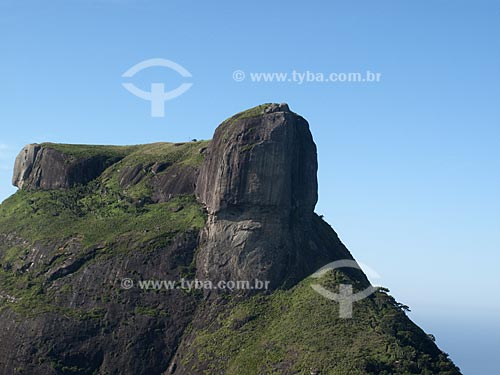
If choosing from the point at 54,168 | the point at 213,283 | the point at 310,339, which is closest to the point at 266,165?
the point at 213,283

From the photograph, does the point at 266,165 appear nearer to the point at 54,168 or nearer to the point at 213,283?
the point at 213,283

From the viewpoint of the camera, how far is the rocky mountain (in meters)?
109

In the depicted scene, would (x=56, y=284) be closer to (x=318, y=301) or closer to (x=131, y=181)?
(x=131, y=181)

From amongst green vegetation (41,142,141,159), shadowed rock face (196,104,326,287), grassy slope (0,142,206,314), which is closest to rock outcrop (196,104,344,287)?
shadowed rock face (196,104,326,287)

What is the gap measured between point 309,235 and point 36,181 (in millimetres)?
68049

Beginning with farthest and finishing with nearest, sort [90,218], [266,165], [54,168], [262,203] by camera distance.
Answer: [54,168], [90,218], [266,165], [262,203]

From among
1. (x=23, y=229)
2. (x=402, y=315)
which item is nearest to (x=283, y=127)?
(x=402, y=315)

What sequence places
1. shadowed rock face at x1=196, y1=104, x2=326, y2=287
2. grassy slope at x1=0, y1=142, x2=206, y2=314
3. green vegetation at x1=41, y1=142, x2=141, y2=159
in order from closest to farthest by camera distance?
shadowed rock face at x1=196, y1=104, x2=326, y2=287 < grassy slope at x1=0, y1=142, x2=206, y2=314 < green vegetation at x1=41, y1=142, x2=141, y2=159

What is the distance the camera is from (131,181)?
154 meters

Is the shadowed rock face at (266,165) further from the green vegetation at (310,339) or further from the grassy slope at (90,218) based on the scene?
the green vegetation at (310,339)

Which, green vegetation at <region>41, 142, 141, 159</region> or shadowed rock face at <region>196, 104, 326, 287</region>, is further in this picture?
green vegetation at <region>41, 142, 141, 159</region>

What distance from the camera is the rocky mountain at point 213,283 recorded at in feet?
358

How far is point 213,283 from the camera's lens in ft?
408

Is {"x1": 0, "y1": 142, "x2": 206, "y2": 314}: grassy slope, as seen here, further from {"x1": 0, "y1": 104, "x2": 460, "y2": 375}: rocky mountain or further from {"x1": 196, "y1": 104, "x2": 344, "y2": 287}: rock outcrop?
{"x1": 196, "y1": 104, "x2": 344, "y2": 287}: rock outcrop
